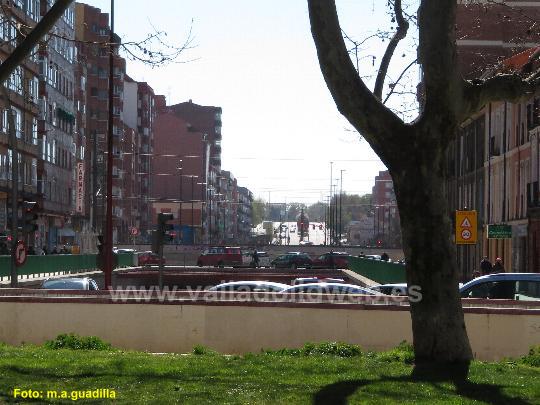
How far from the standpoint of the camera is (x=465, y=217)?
2953 centimetres

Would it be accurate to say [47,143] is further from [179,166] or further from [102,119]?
[179,166]

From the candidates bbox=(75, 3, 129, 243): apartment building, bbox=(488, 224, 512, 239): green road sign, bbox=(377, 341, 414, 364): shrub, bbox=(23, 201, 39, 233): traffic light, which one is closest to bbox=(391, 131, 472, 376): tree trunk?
bbox=(377, 341, 414, 364): shrub

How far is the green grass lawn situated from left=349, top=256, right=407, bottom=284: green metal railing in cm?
1898

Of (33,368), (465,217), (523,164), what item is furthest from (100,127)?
(33,368)

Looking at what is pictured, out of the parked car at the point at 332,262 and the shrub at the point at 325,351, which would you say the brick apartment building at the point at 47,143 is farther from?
the shrub at the point at 325,351

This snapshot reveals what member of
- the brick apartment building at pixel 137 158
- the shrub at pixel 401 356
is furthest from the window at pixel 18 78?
the brick apartment building at pixel 137 158

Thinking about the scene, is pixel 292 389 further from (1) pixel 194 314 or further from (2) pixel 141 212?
(2) pixel 141 212

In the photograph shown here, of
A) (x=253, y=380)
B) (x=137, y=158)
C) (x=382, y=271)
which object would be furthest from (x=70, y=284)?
(x=137, y=158)

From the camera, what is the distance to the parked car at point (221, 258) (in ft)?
270

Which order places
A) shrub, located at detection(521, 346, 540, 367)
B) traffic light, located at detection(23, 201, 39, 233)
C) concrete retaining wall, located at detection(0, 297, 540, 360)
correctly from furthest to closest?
traffic light, located at detection(23, 201, 39, 233) → concrete retaining wall, located at detection(0, 297, 540, 360) → shrub, located at detection(521, 346, 540, 367)

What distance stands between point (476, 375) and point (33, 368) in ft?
17.0

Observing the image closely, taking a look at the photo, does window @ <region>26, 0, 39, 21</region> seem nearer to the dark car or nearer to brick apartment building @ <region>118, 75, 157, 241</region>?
the dark car

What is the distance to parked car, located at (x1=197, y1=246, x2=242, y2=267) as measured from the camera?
8244 centimetres

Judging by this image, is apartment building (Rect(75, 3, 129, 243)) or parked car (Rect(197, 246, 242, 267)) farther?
apartment building (Rect(75, 3, 129, 243))
